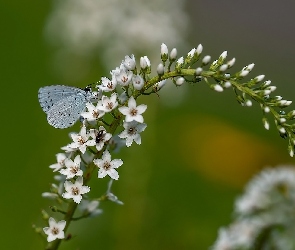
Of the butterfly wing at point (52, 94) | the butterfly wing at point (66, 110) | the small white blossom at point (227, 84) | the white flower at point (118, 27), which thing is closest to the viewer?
the small white blossom at point (227, 84)

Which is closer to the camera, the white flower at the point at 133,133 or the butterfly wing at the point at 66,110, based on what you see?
the white flower at the point at 133,133

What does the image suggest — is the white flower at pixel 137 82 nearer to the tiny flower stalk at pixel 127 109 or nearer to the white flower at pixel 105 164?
the tiny flower stalk at pixel 127 109

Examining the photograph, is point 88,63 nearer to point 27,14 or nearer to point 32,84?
point 32,84

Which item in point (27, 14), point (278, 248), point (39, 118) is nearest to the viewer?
point (278, 248)

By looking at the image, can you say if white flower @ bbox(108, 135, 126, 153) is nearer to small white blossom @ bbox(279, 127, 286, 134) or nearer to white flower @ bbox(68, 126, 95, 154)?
white flower @ bbox(68, 126, 95, 154)

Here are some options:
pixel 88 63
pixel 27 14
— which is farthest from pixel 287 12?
pixel 88 63

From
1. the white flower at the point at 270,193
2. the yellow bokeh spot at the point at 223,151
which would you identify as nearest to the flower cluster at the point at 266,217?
the white flower at the point at 270,193
